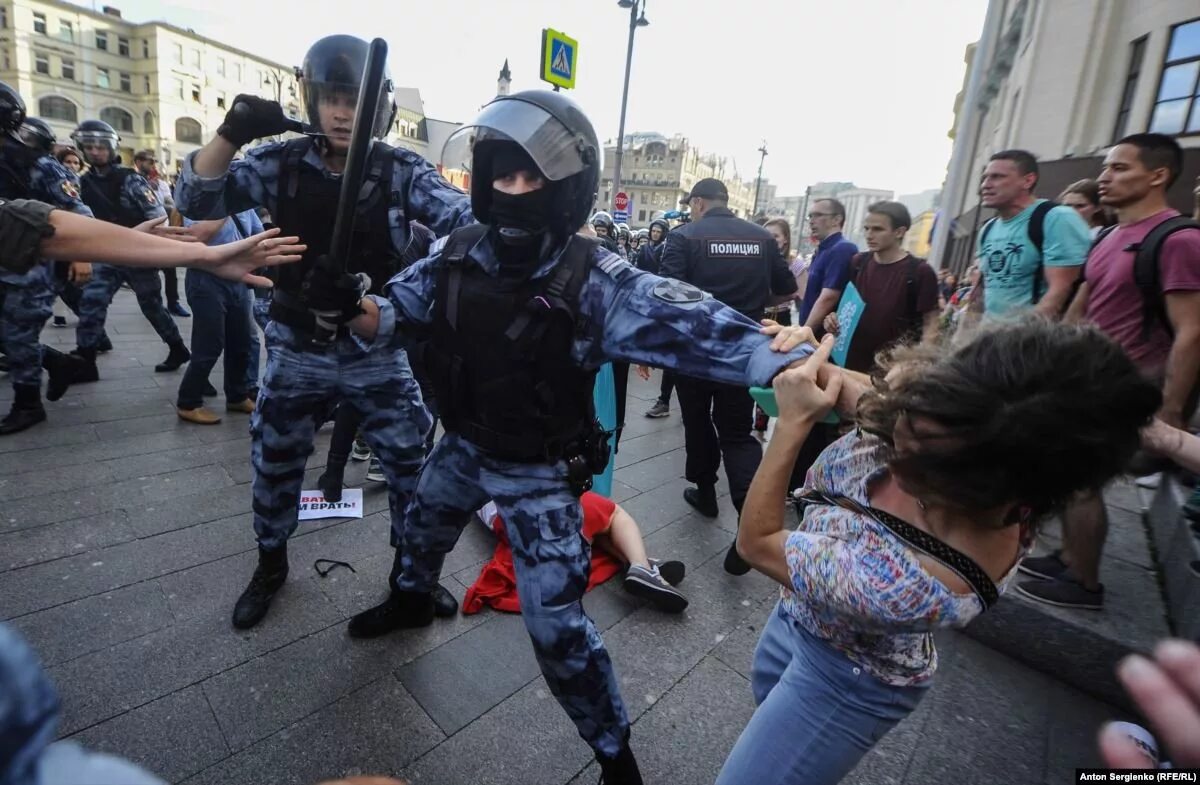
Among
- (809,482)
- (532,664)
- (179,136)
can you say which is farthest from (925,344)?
(179,136)

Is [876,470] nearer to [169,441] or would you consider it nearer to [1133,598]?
[1133,598]

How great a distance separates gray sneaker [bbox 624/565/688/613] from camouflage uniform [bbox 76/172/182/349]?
5.27 m

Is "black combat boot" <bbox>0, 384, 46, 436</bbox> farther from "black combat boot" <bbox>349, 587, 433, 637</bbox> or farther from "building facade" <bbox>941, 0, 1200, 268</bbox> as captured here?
"building facade" <bbox>941, 0, 1200, 268</bbox>

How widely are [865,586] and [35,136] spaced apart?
612 cm

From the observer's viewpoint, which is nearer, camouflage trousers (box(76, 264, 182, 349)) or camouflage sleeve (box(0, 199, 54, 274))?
Answer: camouflage sleeve (box(0, 199, 54, 274))

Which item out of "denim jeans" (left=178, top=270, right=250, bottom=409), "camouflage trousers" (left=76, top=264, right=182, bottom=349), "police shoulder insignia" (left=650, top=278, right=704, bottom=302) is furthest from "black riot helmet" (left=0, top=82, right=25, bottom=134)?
"police shoulder insignia" (left=650, top=278, right=704, bottom=302)

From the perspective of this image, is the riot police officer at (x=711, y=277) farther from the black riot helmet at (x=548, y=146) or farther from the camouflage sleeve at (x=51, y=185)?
the camouflage sleeve at (x=51, y=185)

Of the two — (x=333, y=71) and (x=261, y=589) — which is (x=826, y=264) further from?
(x=261, y=589)

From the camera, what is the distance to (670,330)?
5.36ft

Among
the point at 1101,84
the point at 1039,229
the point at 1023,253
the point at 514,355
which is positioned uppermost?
the point at 1101,84

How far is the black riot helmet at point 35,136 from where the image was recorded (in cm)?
425

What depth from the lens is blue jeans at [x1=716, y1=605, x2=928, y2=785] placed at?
1310 mm

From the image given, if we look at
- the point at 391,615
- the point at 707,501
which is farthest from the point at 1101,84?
the point at 391,615

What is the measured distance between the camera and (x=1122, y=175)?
278 cm
